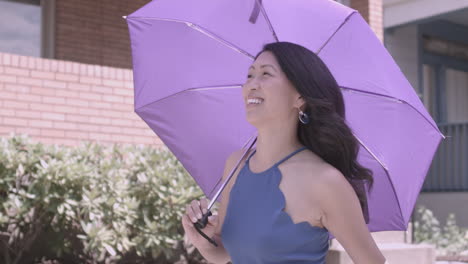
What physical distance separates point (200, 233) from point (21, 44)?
7.77 metres

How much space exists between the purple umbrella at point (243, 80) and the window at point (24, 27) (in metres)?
6.58

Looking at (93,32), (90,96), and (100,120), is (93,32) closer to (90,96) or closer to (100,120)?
(90,96)

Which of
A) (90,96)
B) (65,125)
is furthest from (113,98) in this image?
(65,125)

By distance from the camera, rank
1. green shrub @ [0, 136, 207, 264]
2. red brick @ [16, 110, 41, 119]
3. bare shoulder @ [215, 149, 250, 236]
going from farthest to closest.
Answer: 1. red brick @ [16, 110, 41, 119]
2. green shrub @ [0, 136, 207, 264]
3. bare shoulder @ [215, 149, 250, 236]

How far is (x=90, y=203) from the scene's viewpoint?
5.95m

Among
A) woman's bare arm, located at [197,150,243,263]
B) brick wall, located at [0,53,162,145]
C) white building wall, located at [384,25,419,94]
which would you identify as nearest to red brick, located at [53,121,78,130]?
brick wall, located at [0,53,162,145]

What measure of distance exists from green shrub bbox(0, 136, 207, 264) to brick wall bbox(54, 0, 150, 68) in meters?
3.15

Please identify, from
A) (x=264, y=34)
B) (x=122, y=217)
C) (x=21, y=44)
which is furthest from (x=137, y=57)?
(x=21, y=44)

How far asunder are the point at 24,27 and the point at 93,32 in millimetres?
938

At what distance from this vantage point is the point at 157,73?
3463mm

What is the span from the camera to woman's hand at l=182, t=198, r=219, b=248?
266 centimetres

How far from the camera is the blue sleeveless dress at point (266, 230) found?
2.45 metres

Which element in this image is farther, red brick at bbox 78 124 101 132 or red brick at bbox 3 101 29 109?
red brick at bbox 78 124 101 132

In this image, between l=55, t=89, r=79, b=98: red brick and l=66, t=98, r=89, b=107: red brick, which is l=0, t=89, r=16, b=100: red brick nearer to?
l=55, t=89, r=79, b=98: red brick
